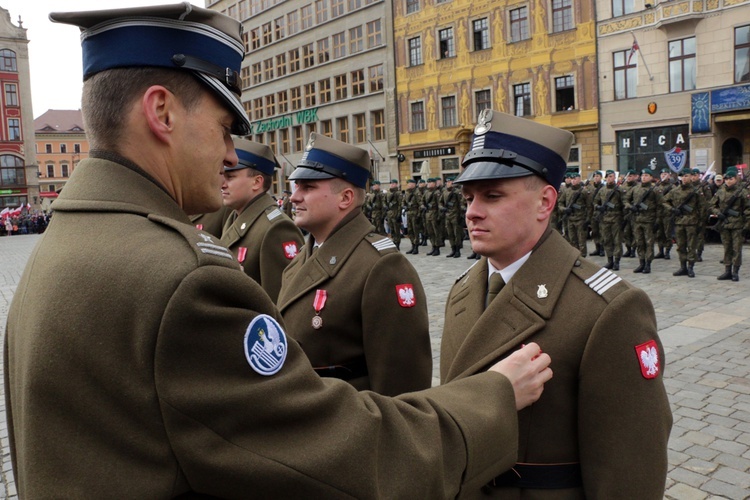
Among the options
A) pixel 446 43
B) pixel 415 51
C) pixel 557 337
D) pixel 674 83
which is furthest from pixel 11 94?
pixel 557 337

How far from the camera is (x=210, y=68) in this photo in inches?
55.7

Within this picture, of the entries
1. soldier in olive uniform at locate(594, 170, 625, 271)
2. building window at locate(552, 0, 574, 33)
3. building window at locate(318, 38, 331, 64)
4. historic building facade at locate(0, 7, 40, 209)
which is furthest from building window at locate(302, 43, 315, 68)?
historic building facade at locate(0, 7, 40, 209)

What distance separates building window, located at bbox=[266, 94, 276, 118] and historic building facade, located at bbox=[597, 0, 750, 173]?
27.1 metres

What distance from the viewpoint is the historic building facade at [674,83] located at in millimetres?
22172

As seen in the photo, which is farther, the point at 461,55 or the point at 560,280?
the point at 461,55

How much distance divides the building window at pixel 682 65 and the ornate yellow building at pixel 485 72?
3067mm

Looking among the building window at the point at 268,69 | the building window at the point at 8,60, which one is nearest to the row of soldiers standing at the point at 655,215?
the building window at the point at 268,69

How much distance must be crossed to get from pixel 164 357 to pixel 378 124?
3660cm

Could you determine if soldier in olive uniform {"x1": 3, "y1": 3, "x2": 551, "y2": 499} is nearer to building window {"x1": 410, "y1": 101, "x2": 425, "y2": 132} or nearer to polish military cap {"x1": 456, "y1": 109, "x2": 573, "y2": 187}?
polish military cap {"x1": 456, "y1": 109, "x2": 573, "y2": 187}

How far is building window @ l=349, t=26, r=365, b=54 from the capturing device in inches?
1483

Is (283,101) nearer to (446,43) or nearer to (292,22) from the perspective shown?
(292,22)

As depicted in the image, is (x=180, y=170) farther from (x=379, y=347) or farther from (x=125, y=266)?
(x=379, y=347)

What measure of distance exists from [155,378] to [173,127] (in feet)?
1.86

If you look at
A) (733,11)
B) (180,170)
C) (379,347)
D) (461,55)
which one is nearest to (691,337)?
(379,347)
